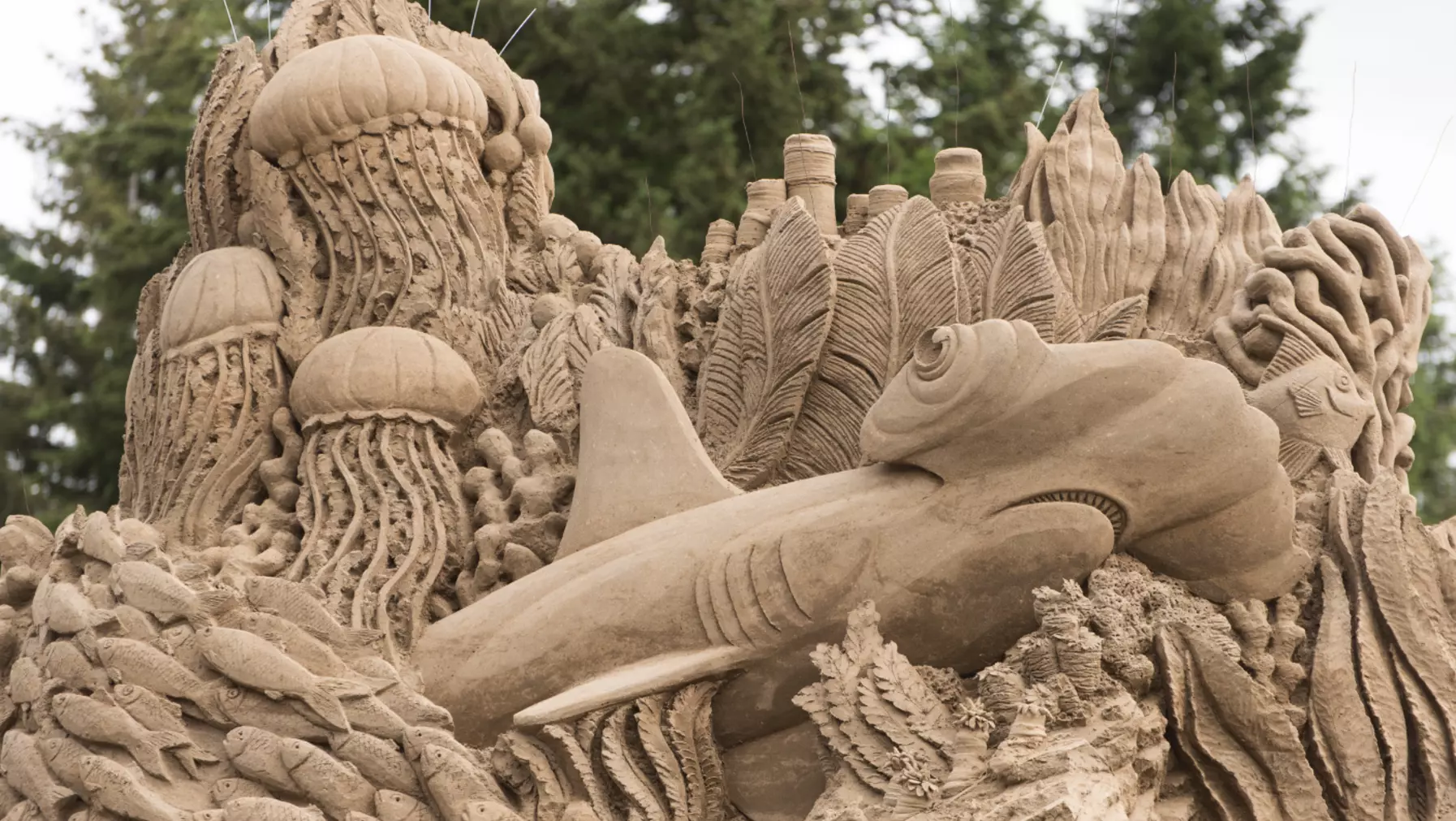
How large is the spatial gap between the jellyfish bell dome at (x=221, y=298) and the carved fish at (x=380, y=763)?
1344mm

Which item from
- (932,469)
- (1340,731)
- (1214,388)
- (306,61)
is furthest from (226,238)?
(1340,731)

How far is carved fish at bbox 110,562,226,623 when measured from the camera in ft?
13.7

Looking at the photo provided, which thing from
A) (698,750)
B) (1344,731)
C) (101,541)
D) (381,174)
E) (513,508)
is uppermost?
(381,174)

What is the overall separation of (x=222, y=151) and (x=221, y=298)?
53 centimetres

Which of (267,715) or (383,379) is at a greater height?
(383,379)

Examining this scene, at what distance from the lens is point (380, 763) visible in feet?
13.1

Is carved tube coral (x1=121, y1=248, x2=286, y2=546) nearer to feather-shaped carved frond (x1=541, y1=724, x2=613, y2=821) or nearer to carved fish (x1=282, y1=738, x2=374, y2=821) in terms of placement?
carved fish (x1=282, y1=738, x2=374, y2=821)

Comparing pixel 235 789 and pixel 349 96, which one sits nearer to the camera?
pixel 235 789

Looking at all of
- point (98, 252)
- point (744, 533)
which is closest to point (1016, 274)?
point (744, 533)

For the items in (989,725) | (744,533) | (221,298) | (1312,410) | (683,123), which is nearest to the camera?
(989,725)

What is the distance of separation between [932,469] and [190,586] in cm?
146

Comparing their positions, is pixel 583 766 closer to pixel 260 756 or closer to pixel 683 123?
pixel 260 756

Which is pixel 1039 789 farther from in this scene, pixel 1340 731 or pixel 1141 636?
pixel 1340 731

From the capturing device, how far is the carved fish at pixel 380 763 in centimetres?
399
